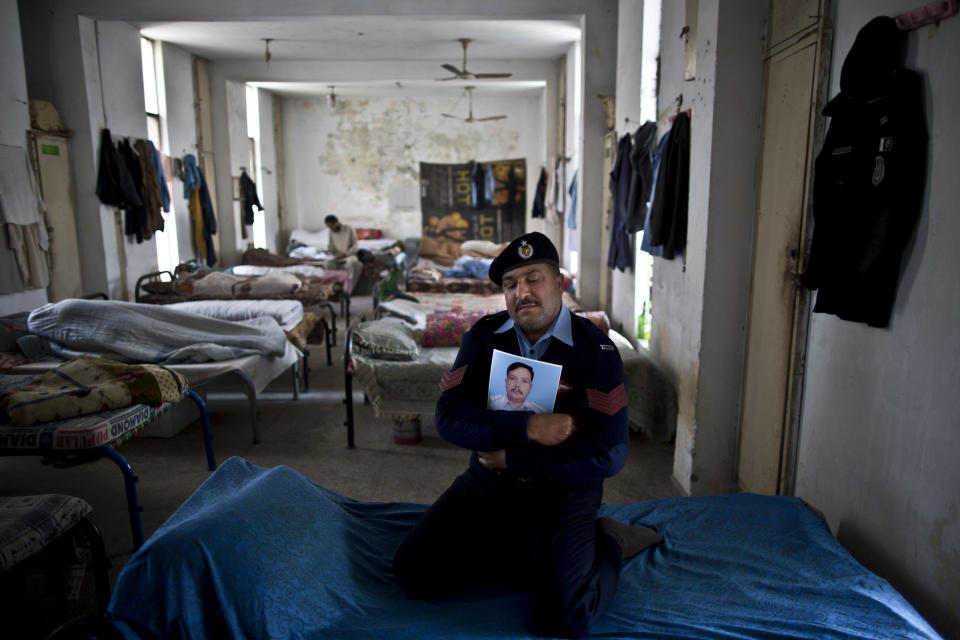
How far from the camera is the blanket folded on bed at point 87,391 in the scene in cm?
246

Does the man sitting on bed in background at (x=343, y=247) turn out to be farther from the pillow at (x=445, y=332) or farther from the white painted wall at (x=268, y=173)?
the pillow at (x=445, y=332)

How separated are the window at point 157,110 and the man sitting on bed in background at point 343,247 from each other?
7.64 ft

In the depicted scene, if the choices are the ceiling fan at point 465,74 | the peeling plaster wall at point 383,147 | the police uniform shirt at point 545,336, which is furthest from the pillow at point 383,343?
the peeling plaster wall at point 383,147

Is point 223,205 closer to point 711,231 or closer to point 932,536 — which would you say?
point 711,231

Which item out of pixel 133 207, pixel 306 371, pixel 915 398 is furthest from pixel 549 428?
pixel 133 207

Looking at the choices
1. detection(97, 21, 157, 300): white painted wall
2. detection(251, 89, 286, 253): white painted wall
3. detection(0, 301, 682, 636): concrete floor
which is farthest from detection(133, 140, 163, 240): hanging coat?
detection(251, 89, 286, 253): white painted wall

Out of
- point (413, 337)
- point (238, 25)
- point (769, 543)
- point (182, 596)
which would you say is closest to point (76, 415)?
point (182, 596)

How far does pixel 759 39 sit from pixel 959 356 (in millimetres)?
1718

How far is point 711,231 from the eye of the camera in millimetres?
2863

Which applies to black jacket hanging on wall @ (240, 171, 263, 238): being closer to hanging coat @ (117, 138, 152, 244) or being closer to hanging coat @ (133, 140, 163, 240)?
hanging coat @ (133, 140, 163, 240)

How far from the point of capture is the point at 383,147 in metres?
12.2

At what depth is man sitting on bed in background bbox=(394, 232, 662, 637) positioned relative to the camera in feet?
6.07

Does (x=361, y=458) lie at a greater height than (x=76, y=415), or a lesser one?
lesser

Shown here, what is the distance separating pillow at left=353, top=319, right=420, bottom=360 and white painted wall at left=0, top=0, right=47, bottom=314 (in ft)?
12.0
